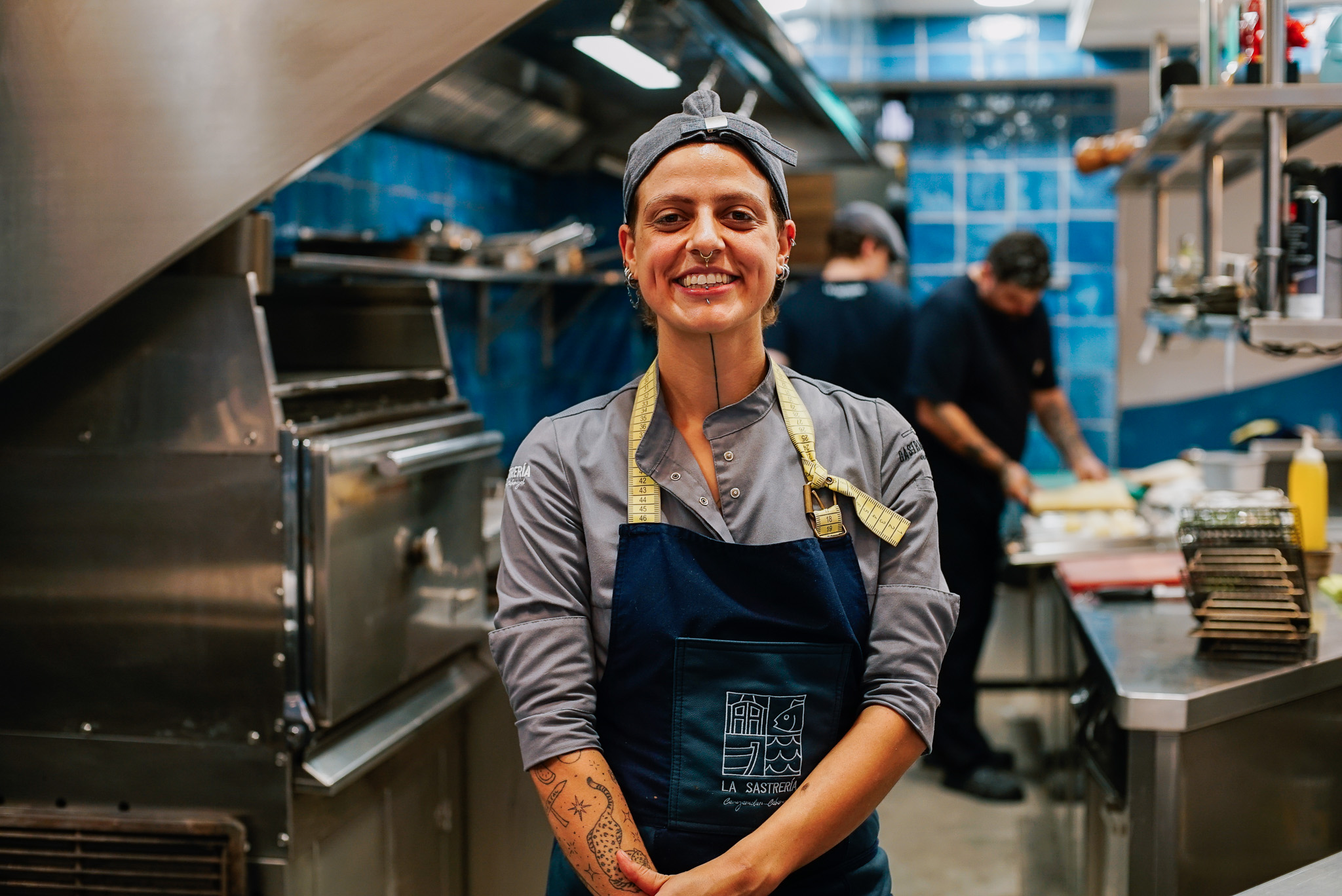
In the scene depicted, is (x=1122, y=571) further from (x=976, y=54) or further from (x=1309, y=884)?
(x=976, y=54)

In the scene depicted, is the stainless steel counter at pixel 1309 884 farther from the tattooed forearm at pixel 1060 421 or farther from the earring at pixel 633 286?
the tattooed forearm at pixel 1060 421

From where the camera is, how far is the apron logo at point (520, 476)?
4.38ft

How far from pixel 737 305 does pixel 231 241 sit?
1.07m

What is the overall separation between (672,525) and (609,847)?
353 millimetres

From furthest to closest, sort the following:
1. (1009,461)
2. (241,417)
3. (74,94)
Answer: (1009,461) < (241,417) < (74,94)

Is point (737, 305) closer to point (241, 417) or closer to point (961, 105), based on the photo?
point (241, 417)

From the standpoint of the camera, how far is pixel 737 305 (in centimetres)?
127

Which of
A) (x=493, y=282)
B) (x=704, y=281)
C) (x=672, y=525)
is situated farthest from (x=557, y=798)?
(x=493, y=282)

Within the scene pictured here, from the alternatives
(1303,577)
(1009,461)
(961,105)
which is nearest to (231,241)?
(1303,577)

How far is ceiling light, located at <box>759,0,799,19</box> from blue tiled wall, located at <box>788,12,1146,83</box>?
7.66 feet

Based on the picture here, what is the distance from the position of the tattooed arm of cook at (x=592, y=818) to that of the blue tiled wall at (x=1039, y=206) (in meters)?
4.79

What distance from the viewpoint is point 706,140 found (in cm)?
126

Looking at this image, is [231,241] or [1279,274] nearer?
[231,241]

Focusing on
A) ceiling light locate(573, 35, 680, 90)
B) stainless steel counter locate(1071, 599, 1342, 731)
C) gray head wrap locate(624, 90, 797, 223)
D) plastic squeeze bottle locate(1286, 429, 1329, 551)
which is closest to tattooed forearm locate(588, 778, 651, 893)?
gray head wrap locate(624, 90, 797, 223)
